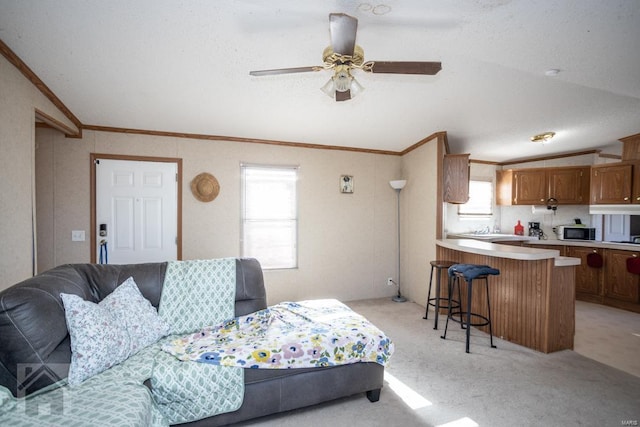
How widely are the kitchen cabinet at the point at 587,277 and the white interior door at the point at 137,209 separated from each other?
6128 mm

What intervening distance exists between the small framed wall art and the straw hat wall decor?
190cm

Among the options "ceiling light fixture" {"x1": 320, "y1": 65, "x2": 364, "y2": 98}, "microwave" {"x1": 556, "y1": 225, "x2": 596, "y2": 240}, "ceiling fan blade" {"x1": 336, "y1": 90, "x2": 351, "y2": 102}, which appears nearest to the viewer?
"ceiling light fixture" {"x1": 320, "y1": 65, "x2": 364, "y2": 98}

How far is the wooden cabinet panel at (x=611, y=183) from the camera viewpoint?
13.6 feet

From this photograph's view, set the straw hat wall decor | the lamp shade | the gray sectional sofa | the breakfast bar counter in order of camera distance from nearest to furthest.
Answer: the gray sectional sofa
the breakfast bar counter
the straw hat wall decor
the lamp shade

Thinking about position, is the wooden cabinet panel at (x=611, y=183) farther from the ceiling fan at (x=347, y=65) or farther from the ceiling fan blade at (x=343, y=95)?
the ceiling fan blade at (x=343, y=95)

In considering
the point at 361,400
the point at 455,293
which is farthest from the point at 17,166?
the point at 455,293

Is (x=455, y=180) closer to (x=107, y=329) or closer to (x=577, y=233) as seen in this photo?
(x=577, y=233)

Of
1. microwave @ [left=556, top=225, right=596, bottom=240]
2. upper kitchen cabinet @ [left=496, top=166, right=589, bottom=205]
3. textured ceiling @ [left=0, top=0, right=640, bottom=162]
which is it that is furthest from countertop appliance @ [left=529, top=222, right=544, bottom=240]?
textured ceiling @ [left=0, top=0, right=640, bottom=162]

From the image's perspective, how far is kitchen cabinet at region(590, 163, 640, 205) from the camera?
4152 mm

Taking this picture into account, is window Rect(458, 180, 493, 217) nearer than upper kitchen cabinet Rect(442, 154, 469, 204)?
No

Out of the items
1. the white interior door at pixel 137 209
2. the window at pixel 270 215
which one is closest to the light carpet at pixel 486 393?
the window at pixel 270 215

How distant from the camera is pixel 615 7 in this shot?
165 centimetres

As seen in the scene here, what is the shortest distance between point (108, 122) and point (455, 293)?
4.83 m

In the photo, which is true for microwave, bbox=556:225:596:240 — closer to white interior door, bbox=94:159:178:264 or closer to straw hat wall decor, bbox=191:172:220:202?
straw hat wall decor, bbox=191:172:220:202
